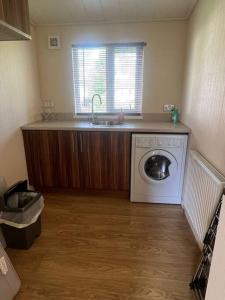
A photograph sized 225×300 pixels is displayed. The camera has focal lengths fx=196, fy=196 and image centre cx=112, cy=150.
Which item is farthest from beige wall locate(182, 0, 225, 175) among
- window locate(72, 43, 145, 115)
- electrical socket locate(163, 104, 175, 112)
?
window locate(72, 43, 145, 115)

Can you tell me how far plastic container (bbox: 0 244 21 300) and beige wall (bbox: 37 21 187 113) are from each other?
2.17 metres

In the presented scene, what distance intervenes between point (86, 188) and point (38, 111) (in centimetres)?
133

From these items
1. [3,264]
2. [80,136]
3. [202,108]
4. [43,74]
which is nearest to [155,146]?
[202,108]

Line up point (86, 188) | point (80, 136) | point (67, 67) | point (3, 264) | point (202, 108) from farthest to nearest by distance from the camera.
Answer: point (67, 67), point (86, 188), point (80, 136), point (202, 108), point (3, 264)

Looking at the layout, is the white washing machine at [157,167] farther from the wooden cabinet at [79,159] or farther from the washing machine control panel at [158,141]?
the wooden cabinet at [79,159]

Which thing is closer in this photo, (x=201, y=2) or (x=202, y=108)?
(x=202, y=108)

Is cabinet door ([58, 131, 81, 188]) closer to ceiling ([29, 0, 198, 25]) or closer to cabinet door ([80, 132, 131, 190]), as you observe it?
cabinet door ([80, 132, 131, 190])

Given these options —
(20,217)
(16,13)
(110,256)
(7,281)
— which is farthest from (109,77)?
(7,281)

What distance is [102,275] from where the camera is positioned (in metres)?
1.50

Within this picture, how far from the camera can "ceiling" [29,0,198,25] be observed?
2189mm

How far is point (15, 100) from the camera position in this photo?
2.27 m

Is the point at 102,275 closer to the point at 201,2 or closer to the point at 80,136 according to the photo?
the point at 80,136

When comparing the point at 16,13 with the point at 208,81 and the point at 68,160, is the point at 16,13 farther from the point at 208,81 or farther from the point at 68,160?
the point at 208,81

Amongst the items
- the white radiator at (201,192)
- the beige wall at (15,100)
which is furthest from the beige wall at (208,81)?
the beige wall at (15,100)
